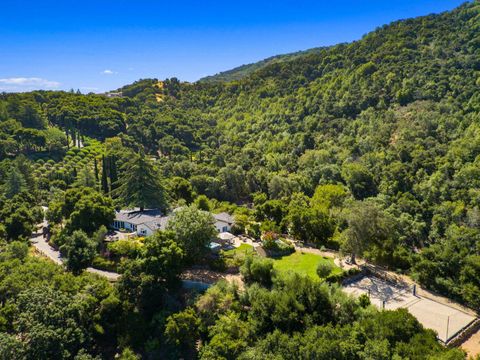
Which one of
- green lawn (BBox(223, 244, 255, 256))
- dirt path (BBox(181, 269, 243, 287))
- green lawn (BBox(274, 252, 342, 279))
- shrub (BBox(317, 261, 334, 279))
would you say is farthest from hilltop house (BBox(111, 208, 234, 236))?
shrub (BBox(317, 261, 334, 279))

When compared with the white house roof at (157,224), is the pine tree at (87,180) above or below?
above

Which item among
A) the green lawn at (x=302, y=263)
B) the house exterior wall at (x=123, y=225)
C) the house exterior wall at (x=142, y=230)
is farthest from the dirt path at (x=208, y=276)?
the house exterior wall at (x=123, y=225)

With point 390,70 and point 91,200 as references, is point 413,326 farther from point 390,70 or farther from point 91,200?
point 390,70

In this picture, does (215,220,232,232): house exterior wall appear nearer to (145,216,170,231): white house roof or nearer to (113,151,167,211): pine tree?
(145,216,170,231): white house roof

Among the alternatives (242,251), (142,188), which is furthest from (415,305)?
(142,188)

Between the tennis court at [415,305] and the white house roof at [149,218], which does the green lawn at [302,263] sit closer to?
the tennis court at [415,305]
